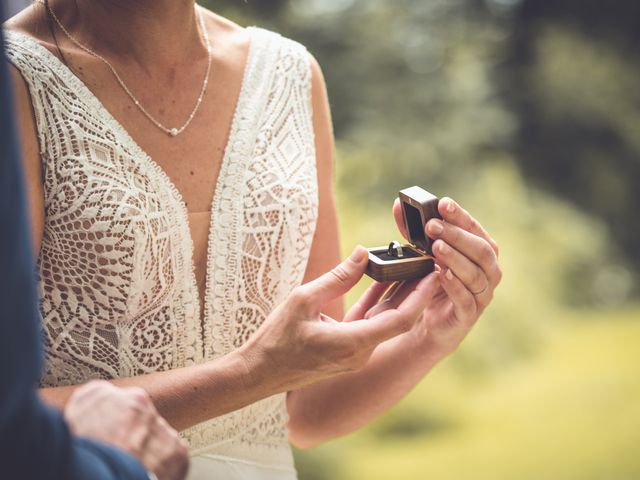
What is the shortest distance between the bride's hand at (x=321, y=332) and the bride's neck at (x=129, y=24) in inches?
25.6

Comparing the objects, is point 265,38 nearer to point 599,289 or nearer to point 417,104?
point 417,104

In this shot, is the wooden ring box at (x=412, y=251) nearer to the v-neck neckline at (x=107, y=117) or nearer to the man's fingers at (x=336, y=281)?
the man's fingers at (x=336, y=281)

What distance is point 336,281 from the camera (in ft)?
4.28

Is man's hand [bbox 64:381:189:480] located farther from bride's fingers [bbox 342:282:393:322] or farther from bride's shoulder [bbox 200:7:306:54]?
bride's shoulder [bbox 200:7:306:54]

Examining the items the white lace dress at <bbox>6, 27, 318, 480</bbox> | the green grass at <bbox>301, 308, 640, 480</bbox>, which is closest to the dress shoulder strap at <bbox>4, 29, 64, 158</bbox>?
the white lace dress at <bbox>6, 27, 318, 480</bbox>

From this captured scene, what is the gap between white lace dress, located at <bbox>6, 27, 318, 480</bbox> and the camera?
1.45m

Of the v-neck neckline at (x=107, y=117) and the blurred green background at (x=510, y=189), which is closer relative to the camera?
the v-neck neckline at (x=107, y=117)

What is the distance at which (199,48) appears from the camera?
175 cm

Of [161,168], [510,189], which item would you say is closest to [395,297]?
[161,168]

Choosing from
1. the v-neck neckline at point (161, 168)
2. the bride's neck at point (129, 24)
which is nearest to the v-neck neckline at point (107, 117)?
the v-neck neckline at point (161, 168)

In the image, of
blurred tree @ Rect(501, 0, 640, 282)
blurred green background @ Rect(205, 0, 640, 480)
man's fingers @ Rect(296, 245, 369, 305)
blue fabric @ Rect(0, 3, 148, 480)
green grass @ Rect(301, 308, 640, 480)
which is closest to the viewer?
blue fabric @ Rect(0, 3, 148, 480)

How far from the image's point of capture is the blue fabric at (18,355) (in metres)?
0.64

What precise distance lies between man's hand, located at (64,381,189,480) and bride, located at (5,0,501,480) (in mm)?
456

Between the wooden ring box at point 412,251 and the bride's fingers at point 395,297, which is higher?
A: the wooden ring box at point 412,251
